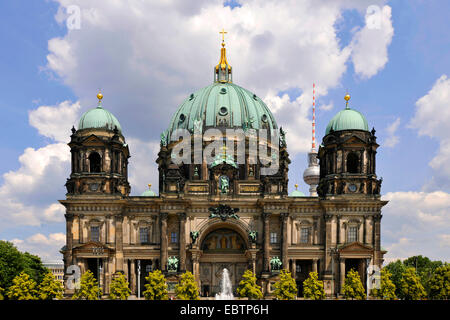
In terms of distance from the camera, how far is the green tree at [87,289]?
7092cm

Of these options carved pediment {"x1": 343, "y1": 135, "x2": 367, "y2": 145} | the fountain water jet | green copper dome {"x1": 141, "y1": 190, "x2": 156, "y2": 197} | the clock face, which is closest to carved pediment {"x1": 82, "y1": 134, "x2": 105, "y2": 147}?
green copper dome {"x1": 141, "y1": 190, "x2": 156, "y2": 197}

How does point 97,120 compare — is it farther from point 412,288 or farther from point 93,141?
point 412,288

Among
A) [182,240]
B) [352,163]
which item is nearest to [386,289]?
[352,163]

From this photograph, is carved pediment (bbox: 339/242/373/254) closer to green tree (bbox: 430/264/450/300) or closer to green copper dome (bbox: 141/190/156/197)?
green tree (bbox: 430/264/450/300)

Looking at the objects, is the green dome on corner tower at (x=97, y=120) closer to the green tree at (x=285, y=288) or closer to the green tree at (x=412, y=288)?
the green tree at (x=285, y=288)

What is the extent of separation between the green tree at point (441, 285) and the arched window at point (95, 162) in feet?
164

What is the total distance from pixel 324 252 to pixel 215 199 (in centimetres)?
1722

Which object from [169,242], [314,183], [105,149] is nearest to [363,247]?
[169,242]

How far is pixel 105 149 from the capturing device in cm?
8250

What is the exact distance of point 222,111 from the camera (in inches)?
3772

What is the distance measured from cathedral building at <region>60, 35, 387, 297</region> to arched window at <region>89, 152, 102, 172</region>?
0.53 feet

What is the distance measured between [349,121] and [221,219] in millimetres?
23646

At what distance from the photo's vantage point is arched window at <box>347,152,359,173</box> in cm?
8431
